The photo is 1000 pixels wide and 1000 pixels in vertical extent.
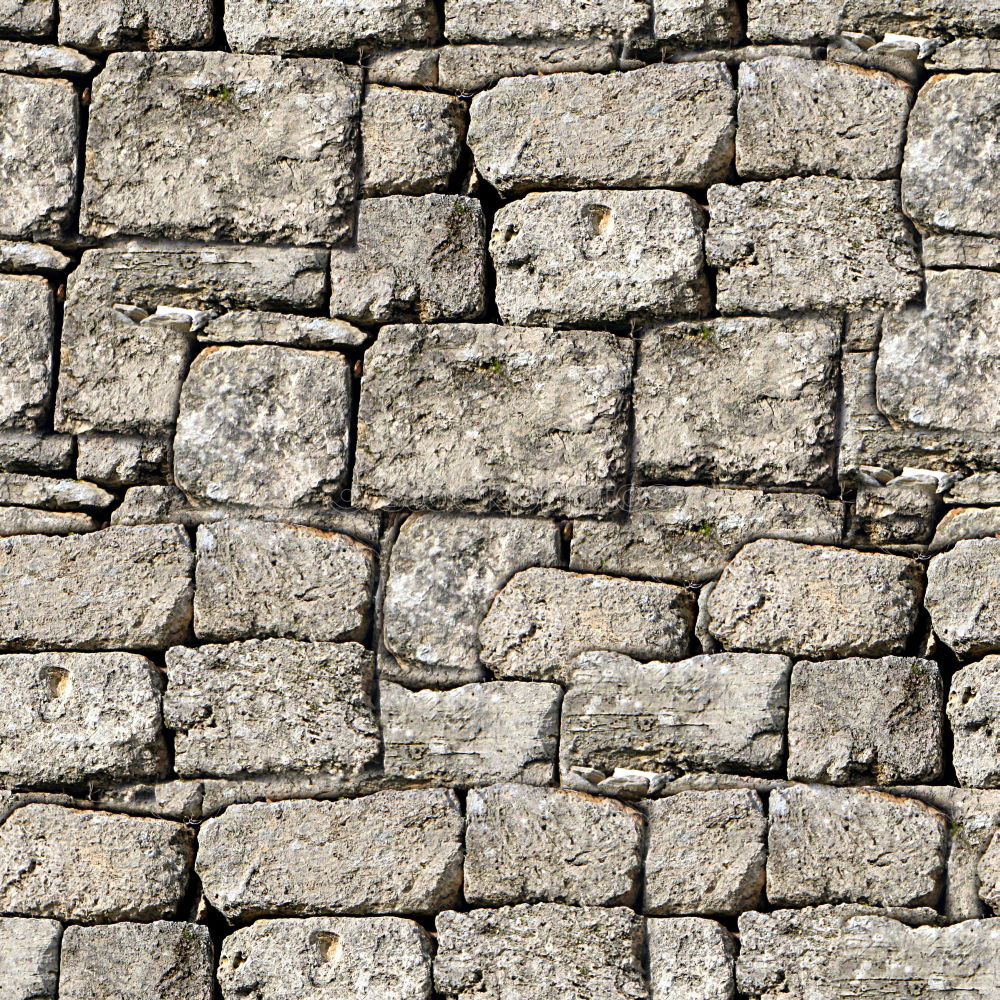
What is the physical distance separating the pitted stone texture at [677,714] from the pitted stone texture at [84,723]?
1127 millimetres

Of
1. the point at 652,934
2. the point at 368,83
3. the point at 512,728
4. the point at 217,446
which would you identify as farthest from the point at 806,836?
the point at 368,83

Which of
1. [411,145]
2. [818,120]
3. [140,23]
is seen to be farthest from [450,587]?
[140,23]

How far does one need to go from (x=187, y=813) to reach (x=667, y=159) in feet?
7.19

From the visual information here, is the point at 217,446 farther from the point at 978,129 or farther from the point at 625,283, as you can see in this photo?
the point at 978,129

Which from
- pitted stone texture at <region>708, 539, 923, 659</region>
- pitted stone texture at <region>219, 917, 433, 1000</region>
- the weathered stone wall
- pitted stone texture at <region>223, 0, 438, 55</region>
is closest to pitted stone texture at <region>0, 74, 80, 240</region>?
the weathered stone wall

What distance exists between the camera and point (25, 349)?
3.80 meters

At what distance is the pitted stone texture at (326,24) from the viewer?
3830 millimetres

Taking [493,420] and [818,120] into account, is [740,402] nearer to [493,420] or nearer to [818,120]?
[493,420]

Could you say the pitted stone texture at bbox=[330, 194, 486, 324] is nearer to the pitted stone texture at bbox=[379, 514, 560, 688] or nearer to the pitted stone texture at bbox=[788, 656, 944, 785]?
the pitted stone texture at bbox=[379, 514, 560, 688]

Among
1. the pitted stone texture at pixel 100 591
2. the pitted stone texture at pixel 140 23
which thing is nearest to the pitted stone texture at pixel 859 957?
the pitted stone texture at pixel 100 591

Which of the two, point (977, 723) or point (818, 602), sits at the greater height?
point (818, 602)

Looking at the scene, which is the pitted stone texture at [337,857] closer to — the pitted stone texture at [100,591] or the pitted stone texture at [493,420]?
the pitted stone texture at [100,591]

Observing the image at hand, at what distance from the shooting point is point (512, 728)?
3.57 meters

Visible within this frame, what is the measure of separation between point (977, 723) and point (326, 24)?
8.50 ft
